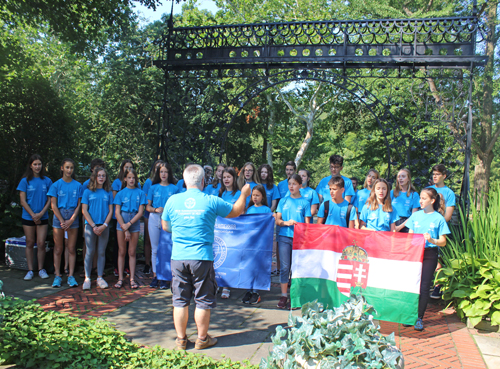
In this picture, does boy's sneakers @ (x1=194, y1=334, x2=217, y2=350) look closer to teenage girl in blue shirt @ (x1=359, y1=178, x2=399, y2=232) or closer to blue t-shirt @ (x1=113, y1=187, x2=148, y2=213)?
teenage girl in blue shirt @ (x1=359, y1=178, x2=399, y2=232)

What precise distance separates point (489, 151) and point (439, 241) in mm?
16341

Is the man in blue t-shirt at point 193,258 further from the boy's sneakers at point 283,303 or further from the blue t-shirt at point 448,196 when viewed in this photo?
the blue t-shirt at point 448,196

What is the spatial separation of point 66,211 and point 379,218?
4.81m

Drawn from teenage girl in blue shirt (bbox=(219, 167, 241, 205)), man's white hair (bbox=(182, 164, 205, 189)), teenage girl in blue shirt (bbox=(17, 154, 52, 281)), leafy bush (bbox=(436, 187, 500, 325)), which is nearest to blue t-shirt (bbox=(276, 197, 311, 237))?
teenage girl in blue shirt (bbox=(219, 167, 241, 205))

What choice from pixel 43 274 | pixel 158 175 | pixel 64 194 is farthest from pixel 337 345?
pixel 43 274

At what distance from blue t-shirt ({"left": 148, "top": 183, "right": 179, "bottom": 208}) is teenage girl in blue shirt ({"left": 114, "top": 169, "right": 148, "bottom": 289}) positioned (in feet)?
0.53

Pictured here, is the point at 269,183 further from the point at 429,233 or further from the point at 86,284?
the point at 86,284

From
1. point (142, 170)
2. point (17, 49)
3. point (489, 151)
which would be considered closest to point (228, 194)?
point (17, 49)

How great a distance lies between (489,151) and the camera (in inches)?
723

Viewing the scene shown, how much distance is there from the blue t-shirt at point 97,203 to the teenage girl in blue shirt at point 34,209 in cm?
87

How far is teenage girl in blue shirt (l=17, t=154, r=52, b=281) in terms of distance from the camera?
6516 mm

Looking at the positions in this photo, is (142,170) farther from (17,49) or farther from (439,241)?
(439,241)

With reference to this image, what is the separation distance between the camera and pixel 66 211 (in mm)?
6391

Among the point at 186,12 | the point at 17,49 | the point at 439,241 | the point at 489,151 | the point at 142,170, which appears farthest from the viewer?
the point at 186,12
